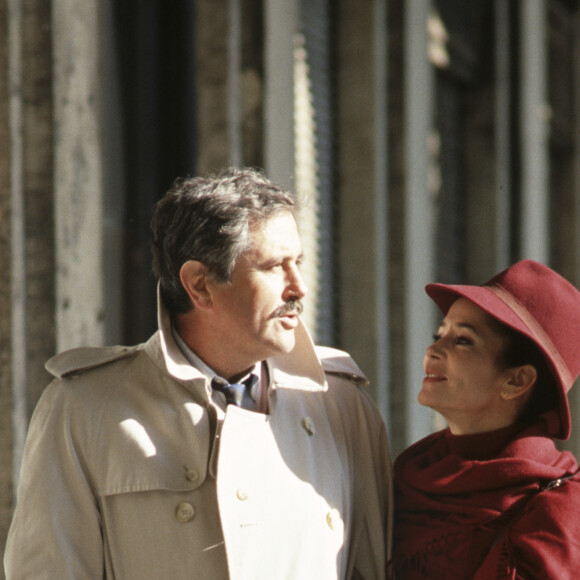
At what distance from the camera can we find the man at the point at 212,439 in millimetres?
2336

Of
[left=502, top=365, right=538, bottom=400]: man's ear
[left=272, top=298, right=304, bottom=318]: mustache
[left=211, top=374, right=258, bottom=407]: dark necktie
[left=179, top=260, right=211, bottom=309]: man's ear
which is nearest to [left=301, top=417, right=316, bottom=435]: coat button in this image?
[left=211, top=374, right=258, bottom=407]: dark necktie

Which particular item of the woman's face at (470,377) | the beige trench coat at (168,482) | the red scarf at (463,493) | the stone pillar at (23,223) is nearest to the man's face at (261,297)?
the beige trench coat at (168,482)

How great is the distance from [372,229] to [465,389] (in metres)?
3.04

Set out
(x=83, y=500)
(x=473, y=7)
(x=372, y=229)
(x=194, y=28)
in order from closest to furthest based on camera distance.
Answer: (x=83, y=500)
(x=194, y=28)
(x=372, y=229)
(x=473, y=7)

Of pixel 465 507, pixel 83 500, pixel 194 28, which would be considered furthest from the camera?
pixel 194 28

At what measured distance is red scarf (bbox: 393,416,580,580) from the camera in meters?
2.46

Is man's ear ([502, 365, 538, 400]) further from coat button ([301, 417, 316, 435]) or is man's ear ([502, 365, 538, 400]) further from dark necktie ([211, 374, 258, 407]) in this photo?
dark necktie ([211, 374, 258, 407])

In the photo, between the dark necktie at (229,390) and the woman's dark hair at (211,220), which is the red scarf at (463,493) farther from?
the woman's dark hair at (211,220)

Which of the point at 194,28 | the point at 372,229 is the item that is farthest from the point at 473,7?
the point at 194,28

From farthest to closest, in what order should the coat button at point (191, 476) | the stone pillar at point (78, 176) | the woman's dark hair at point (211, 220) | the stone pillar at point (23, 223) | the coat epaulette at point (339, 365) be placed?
the stone pillar at point (78, 176) < the stone pillar at point (23, 223) < the coat epaulette at point (339, 365) < the woman's dark hair at point (211, 220) < the coat button at point (191, 476)

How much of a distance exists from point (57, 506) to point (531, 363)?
121 centimetres

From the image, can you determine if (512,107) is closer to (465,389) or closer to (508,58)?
(508,58)

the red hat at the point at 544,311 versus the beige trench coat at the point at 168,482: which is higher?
the red hat at the point at 544,311

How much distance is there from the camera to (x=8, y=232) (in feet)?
10.5
